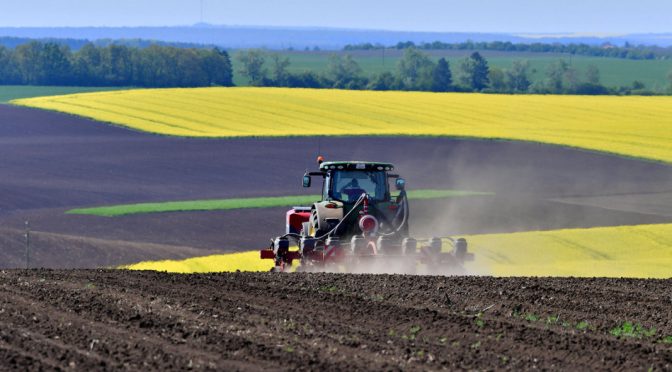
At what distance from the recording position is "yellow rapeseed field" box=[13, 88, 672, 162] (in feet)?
226

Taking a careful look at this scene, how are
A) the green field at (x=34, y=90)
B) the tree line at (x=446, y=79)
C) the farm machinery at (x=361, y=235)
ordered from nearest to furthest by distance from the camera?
the farm machinery at (x=361, y=235)
the green field at (x=34, y=90)
the tree line at (x=446, y=79)

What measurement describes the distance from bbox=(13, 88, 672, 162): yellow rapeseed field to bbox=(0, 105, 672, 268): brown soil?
13.8 feet

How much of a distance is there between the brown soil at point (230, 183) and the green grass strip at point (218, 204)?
1071 mm

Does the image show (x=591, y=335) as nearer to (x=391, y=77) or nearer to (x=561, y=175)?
(x=561, y=175)

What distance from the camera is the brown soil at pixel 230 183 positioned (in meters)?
37.4

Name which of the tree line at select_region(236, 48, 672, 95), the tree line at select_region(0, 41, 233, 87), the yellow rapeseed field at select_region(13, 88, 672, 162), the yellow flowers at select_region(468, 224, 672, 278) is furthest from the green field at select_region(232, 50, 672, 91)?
the yellow flowers at select_region(468, 224, 672, 278)

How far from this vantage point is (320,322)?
14453 millimetres

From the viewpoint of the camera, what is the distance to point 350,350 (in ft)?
40.9

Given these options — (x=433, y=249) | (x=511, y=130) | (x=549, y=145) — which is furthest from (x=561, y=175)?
(x=433, y=249)

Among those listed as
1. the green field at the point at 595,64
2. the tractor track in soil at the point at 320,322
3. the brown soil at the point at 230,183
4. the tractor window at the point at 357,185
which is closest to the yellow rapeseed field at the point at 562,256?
the tractor window at the point at 357,185

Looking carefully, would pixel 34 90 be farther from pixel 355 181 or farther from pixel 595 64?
pixel 355 181

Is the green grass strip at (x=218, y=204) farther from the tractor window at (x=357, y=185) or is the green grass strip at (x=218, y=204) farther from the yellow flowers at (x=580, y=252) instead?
the tractor window at (x=357, y=185)

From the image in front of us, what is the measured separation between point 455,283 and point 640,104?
7481 cm

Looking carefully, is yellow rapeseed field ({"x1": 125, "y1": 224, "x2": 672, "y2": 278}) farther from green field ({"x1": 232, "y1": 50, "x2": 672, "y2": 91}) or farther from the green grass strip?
green field ({"x1": 232, "y1": 50, "x2": 672, "y2": 91})
